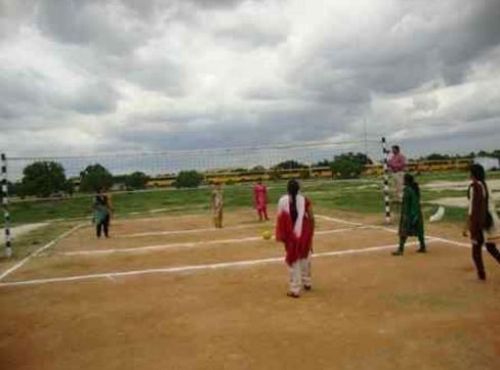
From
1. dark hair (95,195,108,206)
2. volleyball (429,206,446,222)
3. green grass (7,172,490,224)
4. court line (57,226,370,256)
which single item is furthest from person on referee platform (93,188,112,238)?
volleyball (429,206,446,222)

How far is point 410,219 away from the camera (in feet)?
37.7

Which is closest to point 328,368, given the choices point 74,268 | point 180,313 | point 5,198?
point 180,313

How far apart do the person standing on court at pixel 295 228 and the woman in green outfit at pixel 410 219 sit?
3309mm

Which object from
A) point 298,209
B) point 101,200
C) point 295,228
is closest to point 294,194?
point 298,209

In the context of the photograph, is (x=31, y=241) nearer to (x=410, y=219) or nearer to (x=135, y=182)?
(x=410, y=219)

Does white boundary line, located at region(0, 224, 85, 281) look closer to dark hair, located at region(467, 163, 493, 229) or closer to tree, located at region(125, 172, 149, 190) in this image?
dark hair, located at region(467, 163, 493, 229)

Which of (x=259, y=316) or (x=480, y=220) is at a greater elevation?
(x=480, y=220)

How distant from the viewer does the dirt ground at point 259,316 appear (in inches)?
229

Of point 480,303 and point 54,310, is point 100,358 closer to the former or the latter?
point 54,310

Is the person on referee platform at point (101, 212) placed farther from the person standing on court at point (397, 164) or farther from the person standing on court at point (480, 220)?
the person standing on court at point (480, 220)

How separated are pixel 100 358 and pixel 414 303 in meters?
3.63

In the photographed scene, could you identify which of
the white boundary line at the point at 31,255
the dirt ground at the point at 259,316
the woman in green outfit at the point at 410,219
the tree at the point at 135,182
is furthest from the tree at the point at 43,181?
the woman in green outfit at the point at 410,219

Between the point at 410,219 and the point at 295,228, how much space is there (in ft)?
12.1

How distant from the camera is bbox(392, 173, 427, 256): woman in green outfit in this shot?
11.4 m
